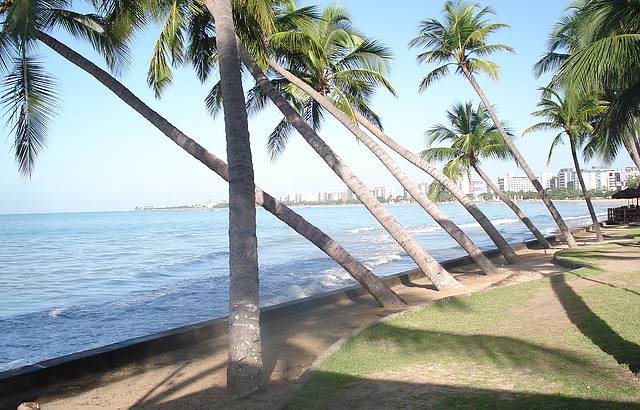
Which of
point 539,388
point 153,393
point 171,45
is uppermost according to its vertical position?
point 171,45

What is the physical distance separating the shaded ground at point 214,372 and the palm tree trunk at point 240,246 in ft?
0.95

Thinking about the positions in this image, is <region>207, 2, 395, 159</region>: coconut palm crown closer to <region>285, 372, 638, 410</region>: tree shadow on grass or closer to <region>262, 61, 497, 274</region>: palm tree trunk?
<region>262, 61, 497, 274</region>: palm tree trunk

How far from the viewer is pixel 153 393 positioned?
235 inches

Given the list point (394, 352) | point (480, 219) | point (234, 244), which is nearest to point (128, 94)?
point (234, 244)

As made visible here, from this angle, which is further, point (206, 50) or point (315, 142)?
point (206, 50)

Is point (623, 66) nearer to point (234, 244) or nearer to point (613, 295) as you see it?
point (613, 295)

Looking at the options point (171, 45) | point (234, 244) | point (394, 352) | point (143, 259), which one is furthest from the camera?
point (143, 259)

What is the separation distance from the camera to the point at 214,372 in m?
6.55

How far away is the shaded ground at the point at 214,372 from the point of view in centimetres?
553

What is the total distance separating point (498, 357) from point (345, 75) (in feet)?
31.3

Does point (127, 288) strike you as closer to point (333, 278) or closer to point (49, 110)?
point (333, 278)

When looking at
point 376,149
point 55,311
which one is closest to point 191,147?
point 376,149

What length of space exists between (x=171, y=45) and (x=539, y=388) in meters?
7.98

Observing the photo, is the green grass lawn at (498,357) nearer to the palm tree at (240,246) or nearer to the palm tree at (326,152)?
the palm tree at (240,246)
